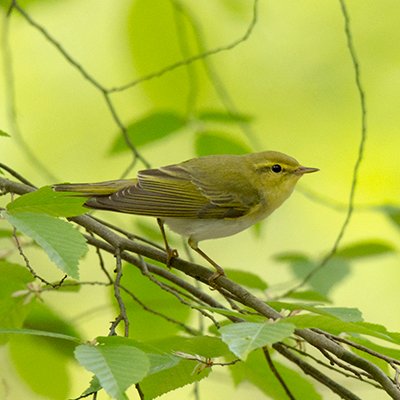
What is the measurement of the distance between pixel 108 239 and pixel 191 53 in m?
1.65

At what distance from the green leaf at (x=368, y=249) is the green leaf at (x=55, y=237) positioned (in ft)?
6.30

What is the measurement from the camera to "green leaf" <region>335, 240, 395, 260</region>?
3471 millimetres

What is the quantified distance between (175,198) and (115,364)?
197 centimetres

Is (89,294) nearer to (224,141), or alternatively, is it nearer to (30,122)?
(30,122)

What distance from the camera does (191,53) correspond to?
3967 millimetres

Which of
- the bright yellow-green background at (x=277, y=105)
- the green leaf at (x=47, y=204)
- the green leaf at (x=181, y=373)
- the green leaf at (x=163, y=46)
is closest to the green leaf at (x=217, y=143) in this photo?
the green leaf at (x=163, y=46)

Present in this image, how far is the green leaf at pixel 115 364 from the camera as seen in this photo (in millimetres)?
1455

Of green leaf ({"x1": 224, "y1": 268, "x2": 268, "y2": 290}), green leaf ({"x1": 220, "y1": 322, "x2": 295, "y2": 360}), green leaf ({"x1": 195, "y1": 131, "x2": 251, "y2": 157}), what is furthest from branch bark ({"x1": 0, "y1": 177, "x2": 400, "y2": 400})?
green leaf ({"x1": 195, "y1": 131, "x2": 251, "y2": 157})

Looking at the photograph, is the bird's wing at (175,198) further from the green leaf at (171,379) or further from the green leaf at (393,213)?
the green leaf at (171,379)

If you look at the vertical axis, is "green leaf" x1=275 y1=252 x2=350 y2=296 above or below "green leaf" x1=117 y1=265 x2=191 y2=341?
above

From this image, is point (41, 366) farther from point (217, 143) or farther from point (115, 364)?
point (115, 364)

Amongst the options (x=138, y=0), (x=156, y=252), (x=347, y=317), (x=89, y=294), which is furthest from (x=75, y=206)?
(x=89, y=294)

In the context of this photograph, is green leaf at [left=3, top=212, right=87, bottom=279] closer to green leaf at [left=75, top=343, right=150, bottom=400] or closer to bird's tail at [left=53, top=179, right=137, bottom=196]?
green leaf at [left=75, top=343, right=150, bottom=400]

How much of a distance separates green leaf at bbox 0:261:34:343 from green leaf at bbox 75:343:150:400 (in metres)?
1.07
